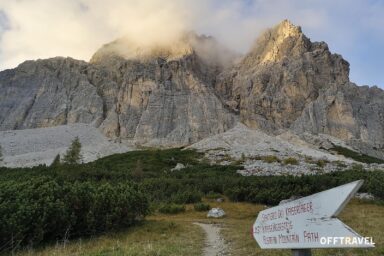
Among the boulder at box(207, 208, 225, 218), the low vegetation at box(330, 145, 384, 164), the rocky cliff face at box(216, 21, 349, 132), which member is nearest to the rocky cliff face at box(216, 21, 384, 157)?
the rocky cliff face at box(216, 21, 349, 132)

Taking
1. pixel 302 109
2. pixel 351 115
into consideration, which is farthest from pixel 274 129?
pixel 351 115

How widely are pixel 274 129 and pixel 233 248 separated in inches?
6052

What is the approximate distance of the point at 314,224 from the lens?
17.0 ft

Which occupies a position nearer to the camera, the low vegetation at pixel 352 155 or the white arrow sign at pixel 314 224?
the white arrow sign at pixel 314 224

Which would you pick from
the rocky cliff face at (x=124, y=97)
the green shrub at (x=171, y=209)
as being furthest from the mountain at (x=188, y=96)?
the green shrub at (x=171, y=209)

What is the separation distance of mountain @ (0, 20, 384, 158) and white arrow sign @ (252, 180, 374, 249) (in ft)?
450

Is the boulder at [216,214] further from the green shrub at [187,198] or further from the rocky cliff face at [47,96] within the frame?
the rocky cliff face at [47,96]

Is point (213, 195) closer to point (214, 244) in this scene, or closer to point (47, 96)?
point (214, 244)

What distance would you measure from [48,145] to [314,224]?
114 meters

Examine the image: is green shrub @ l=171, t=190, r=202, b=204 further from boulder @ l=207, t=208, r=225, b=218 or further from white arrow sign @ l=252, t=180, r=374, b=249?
white arrow sign @ l=252, t=180, r=374, b=249

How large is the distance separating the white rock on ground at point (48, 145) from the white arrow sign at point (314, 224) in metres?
86.0

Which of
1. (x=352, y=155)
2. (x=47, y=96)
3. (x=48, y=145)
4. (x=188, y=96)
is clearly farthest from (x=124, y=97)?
(x=352, y=155)

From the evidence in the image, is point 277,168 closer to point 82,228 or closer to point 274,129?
point 82,228

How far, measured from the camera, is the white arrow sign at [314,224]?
4.61 m
